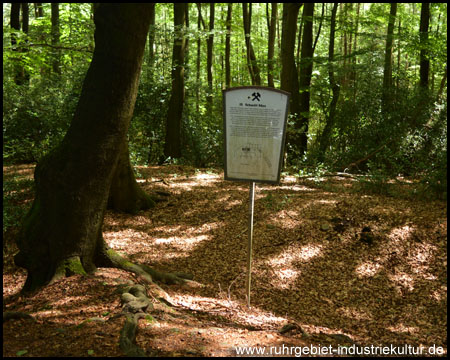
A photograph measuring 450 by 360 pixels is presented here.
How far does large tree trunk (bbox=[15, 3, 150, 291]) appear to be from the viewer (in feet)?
14.0

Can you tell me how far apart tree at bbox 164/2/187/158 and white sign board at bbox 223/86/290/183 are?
7600 millimetres

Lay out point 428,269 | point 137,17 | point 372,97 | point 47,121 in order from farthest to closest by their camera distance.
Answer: point 372,97 → point 47,121 → point 428,269 → point 137,17

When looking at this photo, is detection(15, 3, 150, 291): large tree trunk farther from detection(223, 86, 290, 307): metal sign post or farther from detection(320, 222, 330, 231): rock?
detection(320, 222, 330, 231): rock

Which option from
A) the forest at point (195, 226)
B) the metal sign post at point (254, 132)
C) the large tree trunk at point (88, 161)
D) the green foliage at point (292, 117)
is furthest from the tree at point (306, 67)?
the large tree trunk at point (88, 161)

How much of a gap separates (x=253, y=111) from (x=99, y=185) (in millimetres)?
1960

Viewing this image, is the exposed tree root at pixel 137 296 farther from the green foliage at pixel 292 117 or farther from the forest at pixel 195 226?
the green foliage at pixel 292 117

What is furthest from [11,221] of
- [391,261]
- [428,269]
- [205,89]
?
[205,89]

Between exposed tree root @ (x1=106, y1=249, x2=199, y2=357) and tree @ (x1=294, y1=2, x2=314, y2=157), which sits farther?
tree @ (x1=294, y1=2, x2=314, y2=157)

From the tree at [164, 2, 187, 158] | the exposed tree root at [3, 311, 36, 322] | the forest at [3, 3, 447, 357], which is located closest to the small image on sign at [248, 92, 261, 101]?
the forest at [3, 3, 447, 357]

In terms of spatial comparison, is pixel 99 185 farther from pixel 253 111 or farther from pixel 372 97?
pixel 372 97

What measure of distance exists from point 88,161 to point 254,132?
1.91 metres

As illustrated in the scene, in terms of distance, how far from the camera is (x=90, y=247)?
480 cm

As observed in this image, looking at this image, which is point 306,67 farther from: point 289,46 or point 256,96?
point 256,96

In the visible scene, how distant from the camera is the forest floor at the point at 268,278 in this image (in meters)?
3.57
